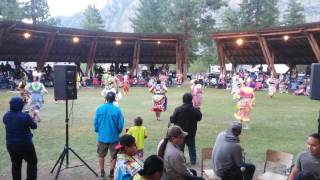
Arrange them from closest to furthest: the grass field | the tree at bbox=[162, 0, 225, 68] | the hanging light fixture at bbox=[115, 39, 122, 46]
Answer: the grass field, the hanging light fixture at bbox=[115, 39, 122, 46], the tree at bbox=[162, 0, 225, 68]

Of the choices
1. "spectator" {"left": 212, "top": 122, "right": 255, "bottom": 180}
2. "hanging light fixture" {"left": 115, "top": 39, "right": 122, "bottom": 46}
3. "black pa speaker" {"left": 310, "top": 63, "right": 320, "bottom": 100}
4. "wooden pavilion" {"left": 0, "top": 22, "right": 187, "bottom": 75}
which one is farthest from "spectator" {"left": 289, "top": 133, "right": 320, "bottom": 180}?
"hanging light fixture" {"left": 115, "top": 39, "right": 122, "bottom": 46}

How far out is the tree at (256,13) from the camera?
58906 mm

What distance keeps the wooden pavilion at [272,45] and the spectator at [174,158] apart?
2439 centimetres

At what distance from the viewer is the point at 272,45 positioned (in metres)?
35.3

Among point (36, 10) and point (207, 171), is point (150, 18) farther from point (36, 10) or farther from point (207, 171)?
point (207, 171)

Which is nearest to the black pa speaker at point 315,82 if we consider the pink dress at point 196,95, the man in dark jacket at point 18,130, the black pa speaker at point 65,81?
the man in dark jacket at point 18,130

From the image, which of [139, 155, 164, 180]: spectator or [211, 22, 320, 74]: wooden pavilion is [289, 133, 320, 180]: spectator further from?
[211, 22, 320, 74]: wooden pavilion

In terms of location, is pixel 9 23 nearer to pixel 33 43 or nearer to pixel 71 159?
pixel 33 43

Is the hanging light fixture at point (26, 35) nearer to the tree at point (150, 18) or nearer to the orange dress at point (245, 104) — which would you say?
the orange dress at point (245, 104)

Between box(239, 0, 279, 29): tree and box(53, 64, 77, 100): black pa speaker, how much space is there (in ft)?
173

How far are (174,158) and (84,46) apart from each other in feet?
110

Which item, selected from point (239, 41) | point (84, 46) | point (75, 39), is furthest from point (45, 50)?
point (239, 41)

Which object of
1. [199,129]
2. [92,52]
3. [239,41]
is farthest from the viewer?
[92,52]

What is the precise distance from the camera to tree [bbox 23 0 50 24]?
59562 millimetres
